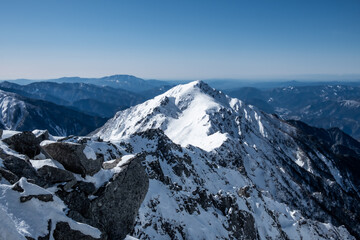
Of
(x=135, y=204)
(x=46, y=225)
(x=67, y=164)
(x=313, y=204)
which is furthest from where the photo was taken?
(x=313, y=204)

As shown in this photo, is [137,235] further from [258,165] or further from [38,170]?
[258,165]

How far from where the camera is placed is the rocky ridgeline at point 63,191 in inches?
454

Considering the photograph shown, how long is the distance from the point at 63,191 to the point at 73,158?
→ 8.15ft

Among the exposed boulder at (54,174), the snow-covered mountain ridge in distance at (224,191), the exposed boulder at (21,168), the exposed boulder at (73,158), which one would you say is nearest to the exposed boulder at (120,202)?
the exposed boulder at (73,158)

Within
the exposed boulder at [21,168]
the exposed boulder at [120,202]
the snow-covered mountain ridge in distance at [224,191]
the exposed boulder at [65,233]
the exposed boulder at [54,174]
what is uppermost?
the exposed boulder at [21,168]

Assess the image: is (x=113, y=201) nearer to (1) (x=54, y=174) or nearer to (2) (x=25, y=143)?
(1) (x=54, y=174)

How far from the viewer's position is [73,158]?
16.7 metres

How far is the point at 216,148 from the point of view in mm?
98062

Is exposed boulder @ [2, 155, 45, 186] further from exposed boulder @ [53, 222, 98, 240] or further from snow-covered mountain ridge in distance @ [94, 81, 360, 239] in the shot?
snow-covered mountain ridge in distance @ [94, 81, 360, 239]

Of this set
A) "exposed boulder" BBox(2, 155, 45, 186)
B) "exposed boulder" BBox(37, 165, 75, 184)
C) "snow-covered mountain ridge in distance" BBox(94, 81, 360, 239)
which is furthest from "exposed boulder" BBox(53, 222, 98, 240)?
"snow-covered mountain ridge in distance" BBox(94, 81, 360, 239)

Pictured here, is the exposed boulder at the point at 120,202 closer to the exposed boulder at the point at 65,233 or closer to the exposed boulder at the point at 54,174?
the exposed boulder at the point at 54,174

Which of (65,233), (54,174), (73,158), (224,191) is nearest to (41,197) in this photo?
(65,233)

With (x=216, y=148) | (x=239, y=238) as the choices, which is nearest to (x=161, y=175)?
(x=239, y=238)

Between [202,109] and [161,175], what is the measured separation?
13383cm
